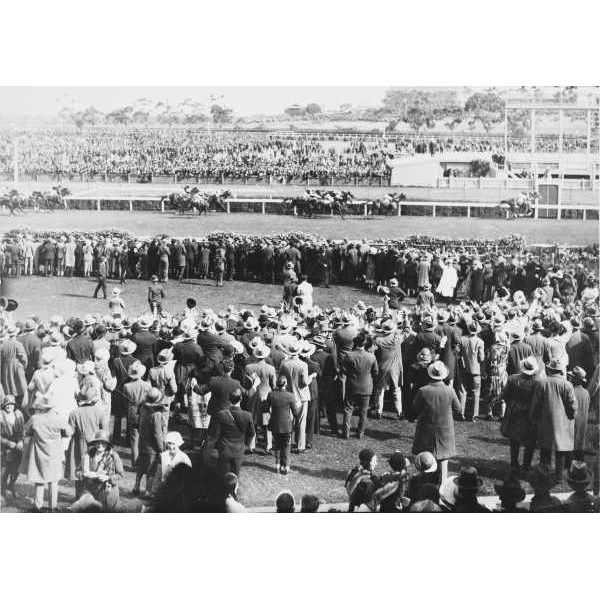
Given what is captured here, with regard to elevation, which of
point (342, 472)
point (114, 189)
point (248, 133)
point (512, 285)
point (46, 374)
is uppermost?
point (248, 133)

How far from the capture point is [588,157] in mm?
14922

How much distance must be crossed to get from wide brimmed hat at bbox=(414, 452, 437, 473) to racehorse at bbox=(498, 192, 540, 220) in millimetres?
5562

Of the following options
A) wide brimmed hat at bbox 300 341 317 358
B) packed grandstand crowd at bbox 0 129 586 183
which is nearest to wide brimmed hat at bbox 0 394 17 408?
packed grandstand crowd at bbox 0 129 586 183

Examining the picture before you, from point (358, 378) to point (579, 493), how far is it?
3401mm

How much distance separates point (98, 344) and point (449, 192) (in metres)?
6.78

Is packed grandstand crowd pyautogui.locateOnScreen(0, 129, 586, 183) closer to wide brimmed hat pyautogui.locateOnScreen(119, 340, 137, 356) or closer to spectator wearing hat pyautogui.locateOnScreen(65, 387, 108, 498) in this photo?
wide brimmed hat pyautogui.locateOnScreen(119, 340, 137, 356)

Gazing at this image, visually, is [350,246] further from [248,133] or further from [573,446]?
[573,446]

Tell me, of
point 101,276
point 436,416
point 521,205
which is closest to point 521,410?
point 436,416

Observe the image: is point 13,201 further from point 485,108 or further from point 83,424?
point 485,108

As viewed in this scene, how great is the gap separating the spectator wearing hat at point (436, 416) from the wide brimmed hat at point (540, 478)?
135 centimetres

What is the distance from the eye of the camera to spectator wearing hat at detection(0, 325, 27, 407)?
13266mm

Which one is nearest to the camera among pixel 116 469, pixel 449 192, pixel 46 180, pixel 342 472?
pixel 116 469

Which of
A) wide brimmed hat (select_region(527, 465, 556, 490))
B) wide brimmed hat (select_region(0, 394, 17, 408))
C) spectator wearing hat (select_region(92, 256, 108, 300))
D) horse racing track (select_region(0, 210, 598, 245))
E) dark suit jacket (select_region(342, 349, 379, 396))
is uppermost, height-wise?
horse racing track (select_region(0, 210, 598, 245))

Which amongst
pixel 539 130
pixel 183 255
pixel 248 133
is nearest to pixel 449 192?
pixel 539 130
